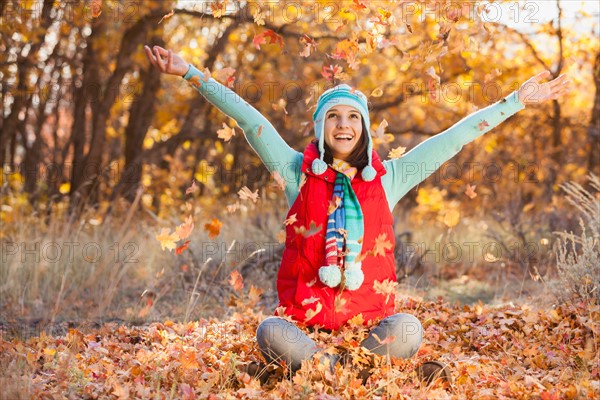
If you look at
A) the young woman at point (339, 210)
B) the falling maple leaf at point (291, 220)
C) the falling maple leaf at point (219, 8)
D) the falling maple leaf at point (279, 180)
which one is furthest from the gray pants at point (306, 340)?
the falling maple leaf at point (219, 8)

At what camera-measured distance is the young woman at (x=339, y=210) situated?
3484mm

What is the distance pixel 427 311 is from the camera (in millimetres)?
4816

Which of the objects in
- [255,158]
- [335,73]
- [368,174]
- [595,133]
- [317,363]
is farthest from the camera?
[255,158]

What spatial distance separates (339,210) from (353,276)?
33 cm

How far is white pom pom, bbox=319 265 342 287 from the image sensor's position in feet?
11.4

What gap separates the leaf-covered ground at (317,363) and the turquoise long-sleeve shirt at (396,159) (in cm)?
80

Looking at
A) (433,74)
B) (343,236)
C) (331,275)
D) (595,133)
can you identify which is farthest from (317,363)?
(595,133)

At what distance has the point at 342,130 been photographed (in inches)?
147

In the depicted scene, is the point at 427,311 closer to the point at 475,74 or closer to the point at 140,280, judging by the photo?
the point at 140,280

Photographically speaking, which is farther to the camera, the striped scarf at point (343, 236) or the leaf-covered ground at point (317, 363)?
the striped scarf at point (343, 236)

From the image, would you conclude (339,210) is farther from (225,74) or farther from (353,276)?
(225,74)

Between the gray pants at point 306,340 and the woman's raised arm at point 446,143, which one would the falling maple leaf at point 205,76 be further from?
the gray pants at point 306,340

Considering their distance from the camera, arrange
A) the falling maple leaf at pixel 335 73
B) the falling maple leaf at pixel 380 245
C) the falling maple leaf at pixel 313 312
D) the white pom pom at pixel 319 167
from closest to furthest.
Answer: the falling maple leaf at pixel 313 312 < the falling maple leaf at pixel 380 245 < the white pom pom at pixel 319 167 < the falling maple leaf at pixel 335 73

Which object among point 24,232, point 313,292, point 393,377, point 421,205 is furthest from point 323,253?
point 421,205
